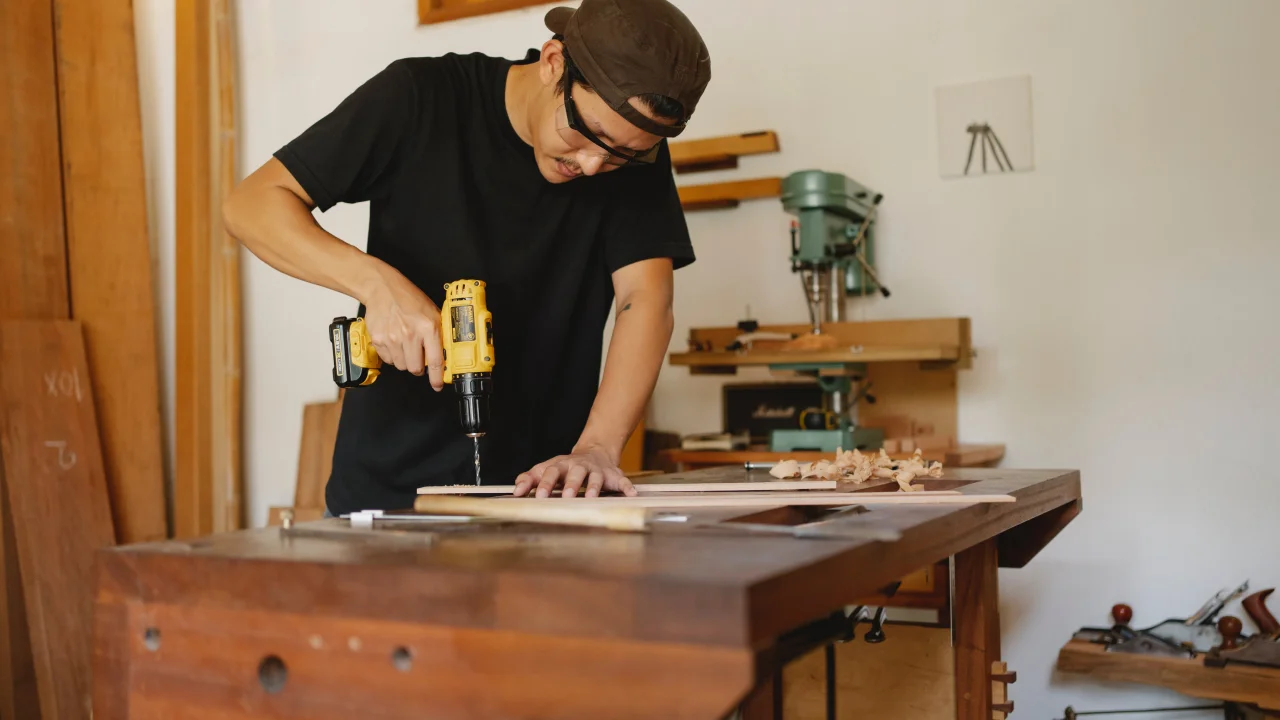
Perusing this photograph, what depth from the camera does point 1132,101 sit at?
9.92 ft

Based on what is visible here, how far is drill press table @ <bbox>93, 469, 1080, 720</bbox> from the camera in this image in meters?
0.80

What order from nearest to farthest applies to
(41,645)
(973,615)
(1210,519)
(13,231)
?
1. (973,615)
2. (1210,519)
3. (41,645)
4. (13,231)

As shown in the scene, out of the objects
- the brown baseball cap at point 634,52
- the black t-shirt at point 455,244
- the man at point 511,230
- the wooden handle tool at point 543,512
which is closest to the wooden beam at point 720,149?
the man at point 511,230

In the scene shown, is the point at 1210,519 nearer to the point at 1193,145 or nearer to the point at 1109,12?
the point at 1193,145

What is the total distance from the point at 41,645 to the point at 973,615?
2634 millimetres

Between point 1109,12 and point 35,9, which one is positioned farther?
point 35,9

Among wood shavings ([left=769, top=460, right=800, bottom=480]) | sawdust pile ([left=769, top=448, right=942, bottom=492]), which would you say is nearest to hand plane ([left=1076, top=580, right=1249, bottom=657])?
sawdust pile ([left=769, top=448, right=942, bottom=492])

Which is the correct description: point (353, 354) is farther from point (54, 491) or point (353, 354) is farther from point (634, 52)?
point (54, 491)

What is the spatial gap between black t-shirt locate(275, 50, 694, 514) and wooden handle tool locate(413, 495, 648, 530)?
1.39 feet

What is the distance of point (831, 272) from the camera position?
3148 mm

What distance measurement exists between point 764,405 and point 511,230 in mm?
1679

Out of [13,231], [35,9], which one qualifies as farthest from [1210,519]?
[35,9]

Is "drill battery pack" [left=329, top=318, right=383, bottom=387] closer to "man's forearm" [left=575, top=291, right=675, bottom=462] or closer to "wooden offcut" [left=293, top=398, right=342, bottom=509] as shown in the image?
"man's forearm" [left=575, top=291, right=675, bottom=462]

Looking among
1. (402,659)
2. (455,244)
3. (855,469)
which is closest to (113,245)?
(455,244)
